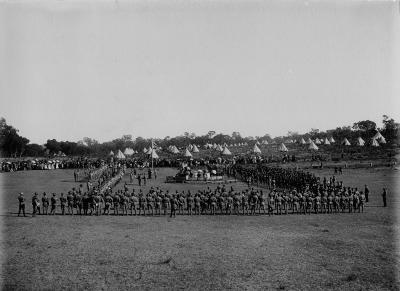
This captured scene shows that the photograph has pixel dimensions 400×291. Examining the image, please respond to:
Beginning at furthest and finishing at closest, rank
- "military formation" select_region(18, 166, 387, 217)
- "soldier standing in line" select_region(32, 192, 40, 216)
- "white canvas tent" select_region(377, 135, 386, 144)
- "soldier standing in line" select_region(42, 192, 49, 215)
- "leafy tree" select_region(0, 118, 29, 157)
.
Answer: "leafy tree" select_region(0, 118, 29, 157), "white canvas tent" select_region(377, 135, 386, 144), "military formation" select_region(18, 166, 387, 217), "soldier standing in line" select_region(42, 192, 49, 215), "soldier standing in line" select_region(32, 192, 40, 216)

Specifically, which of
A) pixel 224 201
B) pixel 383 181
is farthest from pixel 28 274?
pixel 383 181

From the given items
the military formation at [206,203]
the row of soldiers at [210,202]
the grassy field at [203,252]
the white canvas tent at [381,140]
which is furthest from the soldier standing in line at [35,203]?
the white canvas tent at [381,140]

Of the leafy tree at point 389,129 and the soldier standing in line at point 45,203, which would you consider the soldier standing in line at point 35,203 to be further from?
the leafy tree at point 389,129

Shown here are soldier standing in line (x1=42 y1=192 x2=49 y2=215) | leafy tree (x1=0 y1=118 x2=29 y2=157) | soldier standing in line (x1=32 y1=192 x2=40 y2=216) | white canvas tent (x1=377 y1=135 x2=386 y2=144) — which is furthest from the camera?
leafy tree (x1=0 y1=118 x2=29 y2=157)

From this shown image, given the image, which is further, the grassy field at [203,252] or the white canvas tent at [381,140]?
the white canvas tent at [381,140]

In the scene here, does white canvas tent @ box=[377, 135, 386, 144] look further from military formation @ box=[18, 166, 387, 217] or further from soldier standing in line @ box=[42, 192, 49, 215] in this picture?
soldier standing in line @ box=[42, 192, 49, 215]

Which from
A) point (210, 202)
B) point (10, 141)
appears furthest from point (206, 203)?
point (10, 141)

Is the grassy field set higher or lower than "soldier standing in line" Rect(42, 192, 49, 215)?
lower

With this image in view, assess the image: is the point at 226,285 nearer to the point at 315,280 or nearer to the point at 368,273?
the point at 315,280

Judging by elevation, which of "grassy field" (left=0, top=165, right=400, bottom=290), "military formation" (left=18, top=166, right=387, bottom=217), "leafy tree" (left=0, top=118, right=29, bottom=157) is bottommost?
"grassy field" (left=0, top=165, right=400, bottom=290)

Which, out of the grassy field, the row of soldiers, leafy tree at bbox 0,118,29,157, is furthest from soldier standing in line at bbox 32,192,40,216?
leafy tree at bbox 0,118,29,157
